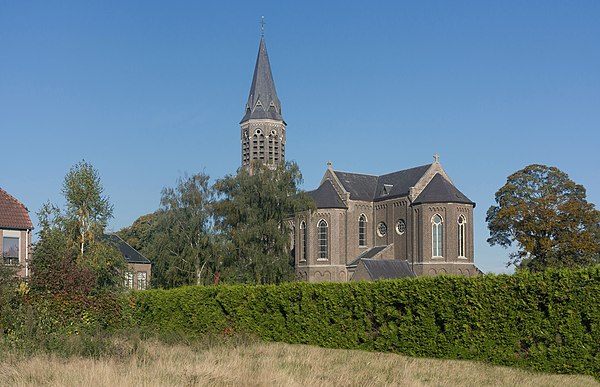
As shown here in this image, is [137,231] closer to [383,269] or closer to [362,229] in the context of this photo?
[362,229]

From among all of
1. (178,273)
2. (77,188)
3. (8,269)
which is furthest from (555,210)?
(8,269)

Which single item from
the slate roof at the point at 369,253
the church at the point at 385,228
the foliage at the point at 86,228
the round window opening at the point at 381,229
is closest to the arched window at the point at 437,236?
the church at the point at 385,228

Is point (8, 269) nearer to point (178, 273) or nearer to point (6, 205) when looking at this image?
point (6, 205)

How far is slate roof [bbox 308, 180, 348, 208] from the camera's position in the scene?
62.9 metres

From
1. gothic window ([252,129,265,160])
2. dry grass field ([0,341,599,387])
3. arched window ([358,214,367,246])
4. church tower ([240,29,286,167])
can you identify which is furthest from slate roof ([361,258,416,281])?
dry grass field ([0,341,599,387])

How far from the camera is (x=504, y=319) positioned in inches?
800

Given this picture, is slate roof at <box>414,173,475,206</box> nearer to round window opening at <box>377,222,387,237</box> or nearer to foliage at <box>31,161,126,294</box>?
round window opening at <box>377,222,387,237</box>

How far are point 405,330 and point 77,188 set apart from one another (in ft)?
72.9

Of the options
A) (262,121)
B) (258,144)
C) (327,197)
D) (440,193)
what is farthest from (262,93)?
(440,193)

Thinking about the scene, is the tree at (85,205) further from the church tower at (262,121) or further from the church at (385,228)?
the church tower at (262,121)

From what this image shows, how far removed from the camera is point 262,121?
7712cm

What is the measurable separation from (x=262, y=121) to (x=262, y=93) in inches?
134

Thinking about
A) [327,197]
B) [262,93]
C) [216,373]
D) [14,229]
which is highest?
[262,93]

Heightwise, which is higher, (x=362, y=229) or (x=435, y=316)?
(x=362, y=229)
